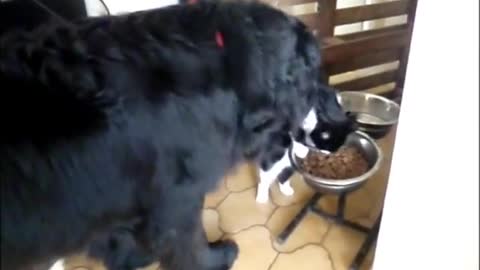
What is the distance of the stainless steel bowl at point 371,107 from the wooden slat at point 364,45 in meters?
0.11

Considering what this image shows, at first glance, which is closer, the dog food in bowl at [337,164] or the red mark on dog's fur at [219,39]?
the red mark on dog's fur at [219,39]

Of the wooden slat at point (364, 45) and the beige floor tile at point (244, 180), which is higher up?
the wooden slat at point (364, 45)

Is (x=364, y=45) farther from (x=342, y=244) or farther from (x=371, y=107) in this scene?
(x=342, y=244)

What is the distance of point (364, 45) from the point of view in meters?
1.51

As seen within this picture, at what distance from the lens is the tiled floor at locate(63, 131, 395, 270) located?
1270 mm

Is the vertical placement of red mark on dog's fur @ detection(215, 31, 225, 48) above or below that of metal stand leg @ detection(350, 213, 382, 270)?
above

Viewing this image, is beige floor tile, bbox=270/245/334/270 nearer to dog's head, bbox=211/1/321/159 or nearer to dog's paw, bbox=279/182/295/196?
dog's paw, bbox=279/182/295/196

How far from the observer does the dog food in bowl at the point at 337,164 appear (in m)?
1.29

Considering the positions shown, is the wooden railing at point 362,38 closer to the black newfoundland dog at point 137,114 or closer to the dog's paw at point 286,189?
the dog's paw at point 286,189

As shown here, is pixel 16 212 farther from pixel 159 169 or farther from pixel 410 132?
pixel 410 132

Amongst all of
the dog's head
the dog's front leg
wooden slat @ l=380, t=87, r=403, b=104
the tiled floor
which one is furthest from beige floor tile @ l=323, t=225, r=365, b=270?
wooden slat @ l=380, t=87, r=403, b=104

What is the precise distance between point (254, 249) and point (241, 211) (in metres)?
0.15

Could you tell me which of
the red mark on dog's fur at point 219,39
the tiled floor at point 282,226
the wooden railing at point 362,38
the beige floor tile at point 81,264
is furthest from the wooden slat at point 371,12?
the beige floor tile at point 81,264

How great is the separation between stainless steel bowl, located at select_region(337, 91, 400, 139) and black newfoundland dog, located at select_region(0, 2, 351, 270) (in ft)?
1.74
